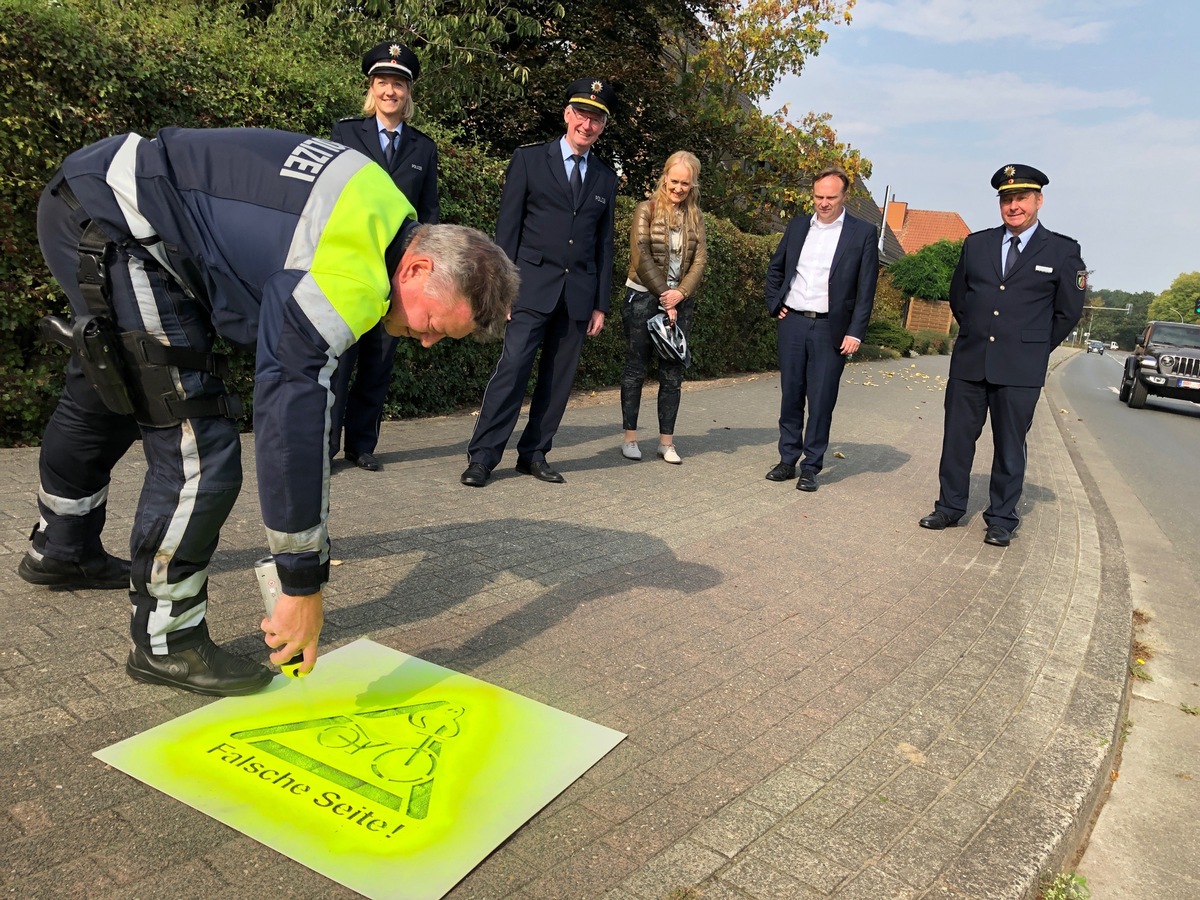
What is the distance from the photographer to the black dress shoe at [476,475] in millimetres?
5578

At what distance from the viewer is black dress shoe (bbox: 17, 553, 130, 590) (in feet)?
10.7

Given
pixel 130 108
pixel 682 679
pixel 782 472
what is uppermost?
pixel 130 108

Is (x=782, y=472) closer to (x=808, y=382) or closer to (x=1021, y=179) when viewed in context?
(x=808, y=382)

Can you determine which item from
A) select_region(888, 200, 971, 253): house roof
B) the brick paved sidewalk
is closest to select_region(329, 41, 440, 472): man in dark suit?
the brick paved sidewalk

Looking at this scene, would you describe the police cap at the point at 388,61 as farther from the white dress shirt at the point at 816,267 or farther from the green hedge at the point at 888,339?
the green hedge at the point at 888,339

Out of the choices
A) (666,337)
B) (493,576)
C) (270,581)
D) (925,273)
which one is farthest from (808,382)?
(925,273)

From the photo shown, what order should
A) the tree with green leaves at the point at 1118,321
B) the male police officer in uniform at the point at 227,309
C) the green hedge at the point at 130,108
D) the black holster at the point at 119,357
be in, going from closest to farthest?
the male police officer in uniform at the point at 227,309
the black holster at the point at 119,357
the green hedge at the point at 130,108
the tree with green leaves at the point at 1118,321

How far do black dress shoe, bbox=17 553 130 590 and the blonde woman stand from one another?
4004mm

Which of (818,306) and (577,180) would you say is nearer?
(577,180)

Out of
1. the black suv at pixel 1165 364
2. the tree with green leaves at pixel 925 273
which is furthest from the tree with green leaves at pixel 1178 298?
the black suv at pixel 1165 364

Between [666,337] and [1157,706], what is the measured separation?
397 centimetres

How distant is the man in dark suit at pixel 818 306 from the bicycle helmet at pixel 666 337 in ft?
2.51

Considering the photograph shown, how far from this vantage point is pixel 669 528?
16.8 feet

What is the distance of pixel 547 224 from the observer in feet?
18.9
